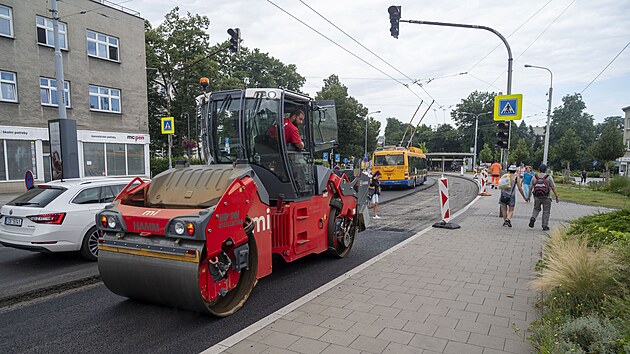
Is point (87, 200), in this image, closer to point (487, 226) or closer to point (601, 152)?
point (487, 226)

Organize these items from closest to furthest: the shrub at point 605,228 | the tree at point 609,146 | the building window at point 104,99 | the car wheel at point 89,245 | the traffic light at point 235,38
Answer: the shrub at point 605,228, the car wheel at point 89,245, the traffic light at point 235,38, the building window at point 104,99, the tree at point 609,146

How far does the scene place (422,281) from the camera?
572cm

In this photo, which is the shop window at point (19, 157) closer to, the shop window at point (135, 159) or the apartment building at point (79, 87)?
the apartment building at point (79, 87)

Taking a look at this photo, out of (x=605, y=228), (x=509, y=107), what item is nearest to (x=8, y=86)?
(x=509, y=107)

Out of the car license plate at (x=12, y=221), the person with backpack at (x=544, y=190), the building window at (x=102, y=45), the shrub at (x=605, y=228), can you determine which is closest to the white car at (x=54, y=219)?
the car license plate at (x=12, y=221)

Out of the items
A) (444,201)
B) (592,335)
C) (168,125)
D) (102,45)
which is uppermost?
(102,45)

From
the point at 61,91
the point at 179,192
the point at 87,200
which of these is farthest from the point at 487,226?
the point at 61,91

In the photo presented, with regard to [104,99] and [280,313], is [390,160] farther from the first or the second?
[280,313]

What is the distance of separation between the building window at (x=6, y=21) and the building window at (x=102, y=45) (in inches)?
153

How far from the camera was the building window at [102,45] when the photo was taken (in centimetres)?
2312

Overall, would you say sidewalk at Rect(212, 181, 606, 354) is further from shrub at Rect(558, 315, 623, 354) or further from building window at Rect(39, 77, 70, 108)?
building window at Rect(39, 77, 70, 108)

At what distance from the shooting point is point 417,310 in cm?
459

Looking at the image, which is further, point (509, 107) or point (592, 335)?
point (509, 107)

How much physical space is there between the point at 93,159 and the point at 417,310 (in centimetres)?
2380
